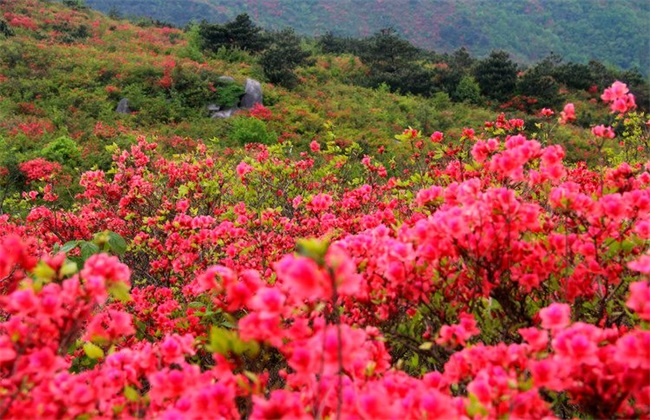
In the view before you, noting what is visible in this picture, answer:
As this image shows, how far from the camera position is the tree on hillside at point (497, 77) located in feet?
73.9

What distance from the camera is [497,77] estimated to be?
2270 centimetres

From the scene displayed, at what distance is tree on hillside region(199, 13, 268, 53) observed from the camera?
22.5 metres

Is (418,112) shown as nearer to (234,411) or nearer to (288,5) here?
(234,411)

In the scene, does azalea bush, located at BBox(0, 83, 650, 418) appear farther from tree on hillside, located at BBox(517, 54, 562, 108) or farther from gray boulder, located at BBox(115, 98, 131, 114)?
tree on hillside, located at BBox(517, 54, 562, 108)

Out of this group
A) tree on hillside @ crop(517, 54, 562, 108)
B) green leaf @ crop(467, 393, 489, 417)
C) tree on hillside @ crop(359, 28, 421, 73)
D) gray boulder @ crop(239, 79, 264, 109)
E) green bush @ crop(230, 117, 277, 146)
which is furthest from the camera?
tree on hillside @ crop(359, 28, 421, 73)

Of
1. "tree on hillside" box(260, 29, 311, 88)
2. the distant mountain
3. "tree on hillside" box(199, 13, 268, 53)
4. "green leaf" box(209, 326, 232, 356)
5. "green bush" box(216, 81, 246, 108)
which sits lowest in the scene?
"green bush" box(216, 81, 246, 108)

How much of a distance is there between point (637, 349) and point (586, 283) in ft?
2.58

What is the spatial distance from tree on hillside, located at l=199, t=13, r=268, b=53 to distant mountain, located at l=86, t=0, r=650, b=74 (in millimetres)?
40232

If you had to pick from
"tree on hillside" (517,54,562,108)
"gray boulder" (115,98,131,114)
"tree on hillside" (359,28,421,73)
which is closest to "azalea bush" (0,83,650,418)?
"gray boulder" (115,98,131,114)

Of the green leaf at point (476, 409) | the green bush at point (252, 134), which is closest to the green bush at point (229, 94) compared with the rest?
the green bush at point (252, 134)

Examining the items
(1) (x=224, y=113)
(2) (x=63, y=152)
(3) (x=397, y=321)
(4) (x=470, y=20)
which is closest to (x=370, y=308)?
(3) (x=397, y=321)

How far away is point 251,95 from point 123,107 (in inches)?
165

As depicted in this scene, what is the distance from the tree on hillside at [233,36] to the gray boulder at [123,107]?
7.89 metres

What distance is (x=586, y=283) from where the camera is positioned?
6.42ft
